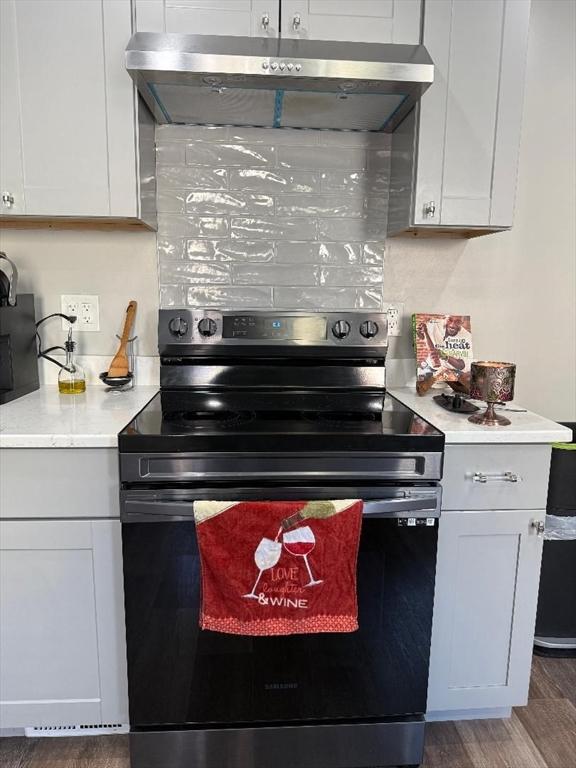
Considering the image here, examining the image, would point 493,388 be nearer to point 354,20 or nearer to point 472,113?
point 472,113

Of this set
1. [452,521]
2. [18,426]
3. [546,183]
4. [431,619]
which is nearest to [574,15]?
[546,183]

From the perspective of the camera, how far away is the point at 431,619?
1411 mm

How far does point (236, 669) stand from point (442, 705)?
0.62m

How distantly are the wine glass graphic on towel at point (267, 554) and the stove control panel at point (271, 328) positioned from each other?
2.37 feet

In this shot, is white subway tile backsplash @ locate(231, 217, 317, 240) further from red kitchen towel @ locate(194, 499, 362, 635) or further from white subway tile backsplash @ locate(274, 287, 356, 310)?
red kitchen towel @ locate(194, 499, 362, 635)

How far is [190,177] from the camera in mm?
1833

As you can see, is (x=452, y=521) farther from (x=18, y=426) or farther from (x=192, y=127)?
(x=192, y=127)

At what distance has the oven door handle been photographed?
1258 mm

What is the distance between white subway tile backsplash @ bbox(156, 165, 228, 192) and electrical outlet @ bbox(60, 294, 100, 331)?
46 cm

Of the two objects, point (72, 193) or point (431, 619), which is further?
point (72, 193)

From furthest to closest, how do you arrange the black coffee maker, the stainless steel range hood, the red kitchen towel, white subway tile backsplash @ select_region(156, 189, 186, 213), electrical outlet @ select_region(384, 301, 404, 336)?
electrical outlet @ select_region(384, 301, 404, 336), white subway tile backsplash @ select_region(156, 189, 186, 213), the black coffee maker, the stainless steel range hood, the red kitchen towel

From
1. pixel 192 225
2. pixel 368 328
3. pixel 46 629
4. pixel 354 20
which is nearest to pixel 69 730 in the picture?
pixel 46 629

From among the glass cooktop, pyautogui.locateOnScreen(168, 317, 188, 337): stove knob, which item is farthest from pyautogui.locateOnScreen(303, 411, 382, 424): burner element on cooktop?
pyautogui.locateOnScreen(168, 317, 188, 337): stove knob

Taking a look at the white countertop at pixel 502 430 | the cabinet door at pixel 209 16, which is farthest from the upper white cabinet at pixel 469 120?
the white countertop at pixel 502 430
